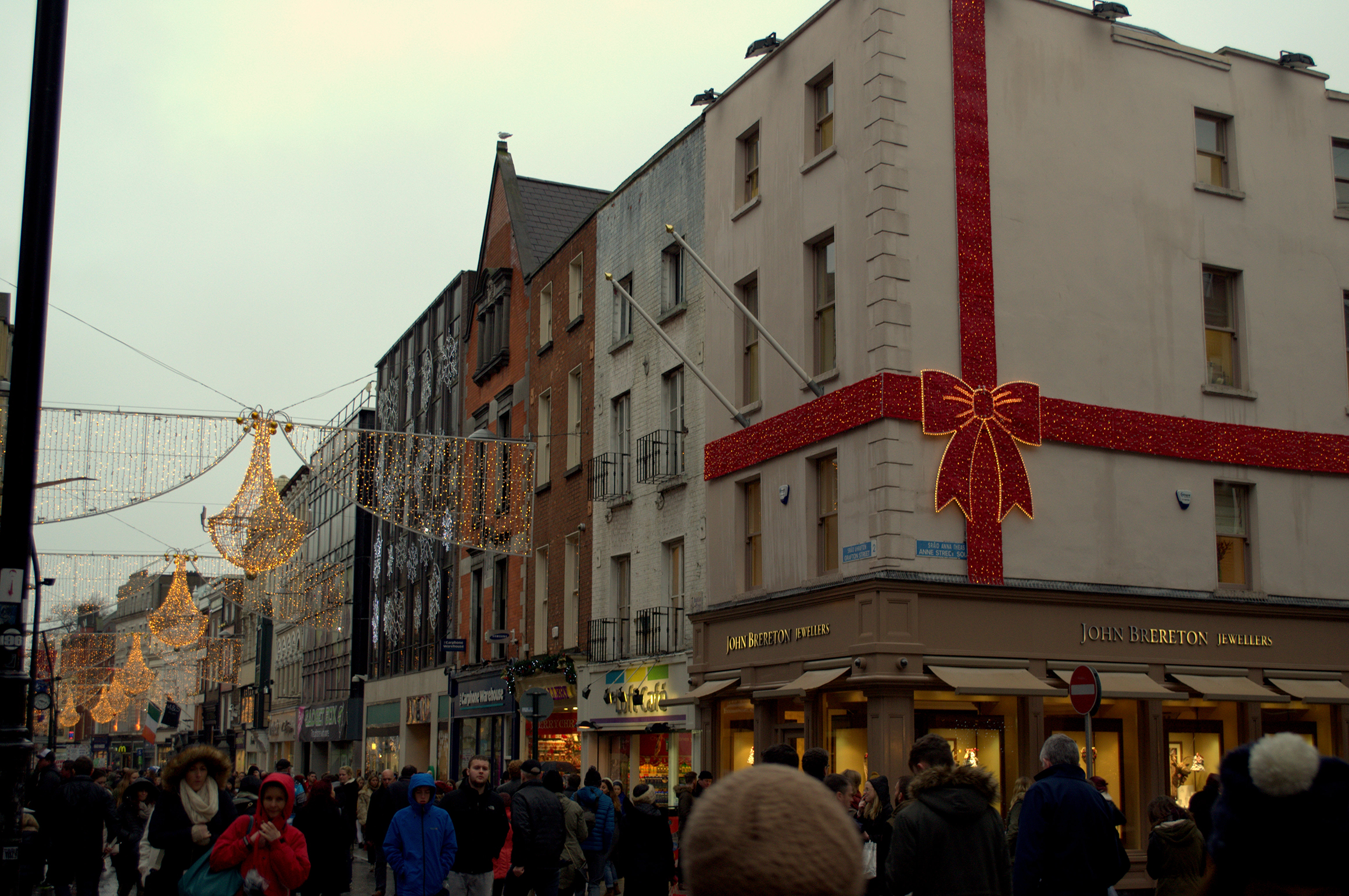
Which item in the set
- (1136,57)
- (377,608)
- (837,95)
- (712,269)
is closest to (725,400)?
(712,269)

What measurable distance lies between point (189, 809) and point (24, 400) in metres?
3.65

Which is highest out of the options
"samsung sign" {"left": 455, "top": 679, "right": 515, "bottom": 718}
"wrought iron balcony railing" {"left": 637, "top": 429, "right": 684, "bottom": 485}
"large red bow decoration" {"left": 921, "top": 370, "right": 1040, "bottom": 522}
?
"wrought iron balcony railing" {"left": 637, "top": 429, "right": 684, "bottom": 485}

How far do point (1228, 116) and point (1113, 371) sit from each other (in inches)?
210

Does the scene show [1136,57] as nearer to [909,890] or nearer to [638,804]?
[638,804]

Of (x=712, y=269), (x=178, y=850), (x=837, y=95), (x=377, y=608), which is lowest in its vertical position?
(x=178, y=850)

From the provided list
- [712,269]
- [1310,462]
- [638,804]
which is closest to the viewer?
[638,804]

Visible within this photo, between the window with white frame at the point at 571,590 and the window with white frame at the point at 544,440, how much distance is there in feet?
6.48

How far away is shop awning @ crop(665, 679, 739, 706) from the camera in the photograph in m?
22.8

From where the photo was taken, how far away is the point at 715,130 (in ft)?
84.1

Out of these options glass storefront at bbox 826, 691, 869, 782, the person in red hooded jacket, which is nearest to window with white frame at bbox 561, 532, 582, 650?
glass storefront at bbox 826, 691, 869, 782

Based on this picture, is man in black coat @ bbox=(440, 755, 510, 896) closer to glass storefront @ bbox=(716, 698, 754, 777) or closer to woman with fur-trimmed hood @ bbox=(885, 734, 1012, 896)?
woman with fur-trimmed hood @ bbox=(885, 734, 1012, 896)

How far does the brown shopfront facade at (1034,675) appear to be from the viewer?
1902cm

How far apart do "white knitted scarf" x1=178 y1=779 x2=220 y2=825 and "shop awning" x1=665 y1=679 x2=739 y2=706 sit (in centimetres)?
1311

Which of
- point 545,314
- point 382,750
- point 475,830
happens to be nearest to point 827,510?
point 475,830
